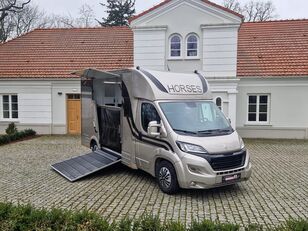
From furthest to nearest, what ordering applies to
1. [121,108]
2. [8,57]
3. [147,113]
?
[8,57] < [121,108] < [147,113]

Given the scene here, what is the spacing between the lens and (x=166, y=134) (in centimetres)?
685

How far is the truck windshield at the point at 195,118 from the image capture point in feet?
22.6

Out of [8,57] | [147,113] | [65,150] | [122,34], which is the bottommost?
[65,150]

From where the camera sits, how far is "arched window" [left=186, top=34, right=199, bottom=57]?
15.8 metres

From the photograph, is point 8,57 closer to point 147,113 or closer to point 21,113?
point 21,113

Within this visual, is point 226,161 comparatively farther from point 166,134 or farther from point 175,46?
point 175,46

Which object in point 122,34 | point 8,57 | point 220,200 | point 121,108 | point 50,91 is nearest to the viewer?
point 220,200

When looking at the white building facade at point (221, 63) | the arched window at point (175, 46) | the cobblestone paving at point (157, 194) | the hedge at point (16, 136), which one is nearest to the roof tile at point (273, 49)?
the white building facade at point (221, 63)

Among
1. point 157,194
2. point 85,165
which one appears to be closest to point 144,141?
point 157,194

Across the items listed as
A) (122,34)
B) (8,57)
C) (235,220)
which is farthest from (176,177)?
(8,57)

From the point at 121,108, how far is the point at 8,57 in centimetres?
1444

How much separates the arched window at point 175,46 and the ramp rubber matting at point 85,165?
8510 millimetres

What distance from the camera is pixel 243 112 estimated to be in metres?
16.3

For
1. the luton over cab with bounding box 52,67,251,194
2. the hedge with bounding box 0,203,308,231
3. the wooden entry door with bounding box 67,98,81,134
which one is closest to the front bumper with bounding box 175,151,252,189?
the luton over cab with bounding box 52,67,251,194
